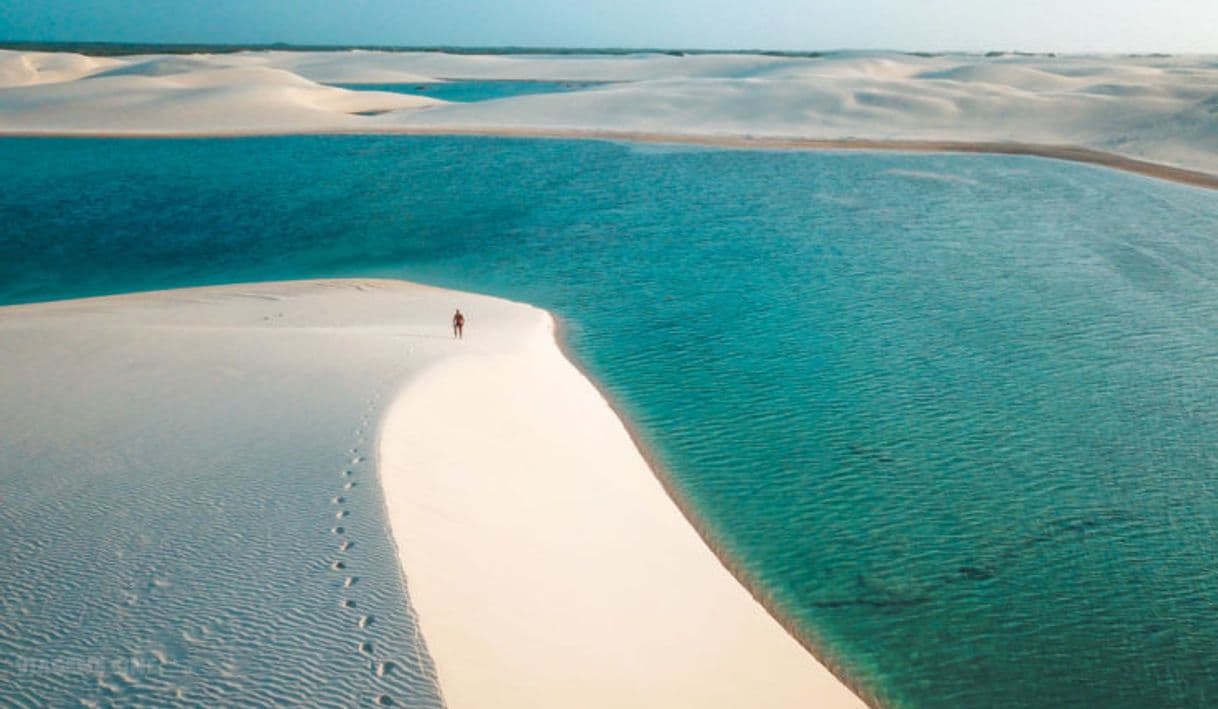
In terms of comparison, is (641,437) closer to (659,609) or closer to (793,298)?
(659,609)

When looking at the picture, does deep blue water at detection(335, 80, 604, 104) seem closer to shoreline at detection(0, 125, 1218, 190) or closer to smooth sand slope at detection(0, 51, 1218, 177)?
smooth sand slope at detection(0, 51, 1218, 177)

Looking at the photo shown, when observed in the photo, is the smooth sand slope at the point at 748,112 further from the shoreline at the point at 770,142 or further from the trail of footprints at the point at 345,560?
the trail of footprints at the point at 345,560

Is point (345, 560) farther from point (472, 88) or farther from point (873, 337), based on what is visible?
point (472, 88)

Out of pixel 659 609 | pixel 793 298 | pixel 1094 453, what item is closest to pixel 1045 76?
pixel 793 298

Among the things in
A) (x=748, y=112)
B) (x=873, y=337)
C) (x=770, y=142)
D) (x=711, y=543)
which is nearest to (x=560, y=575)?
(x=711, y=543)

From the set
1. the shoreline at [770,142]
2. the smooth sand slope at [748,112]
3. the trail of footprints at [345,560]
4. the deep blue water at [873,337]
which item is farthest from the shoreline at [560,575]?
the smooth sand slope at [748,112]

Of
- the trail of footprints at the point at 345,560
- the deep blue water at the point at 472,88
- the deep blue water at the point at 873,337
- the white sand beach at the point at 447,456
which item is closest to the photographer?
the trail of footprints at the point at 345,560
